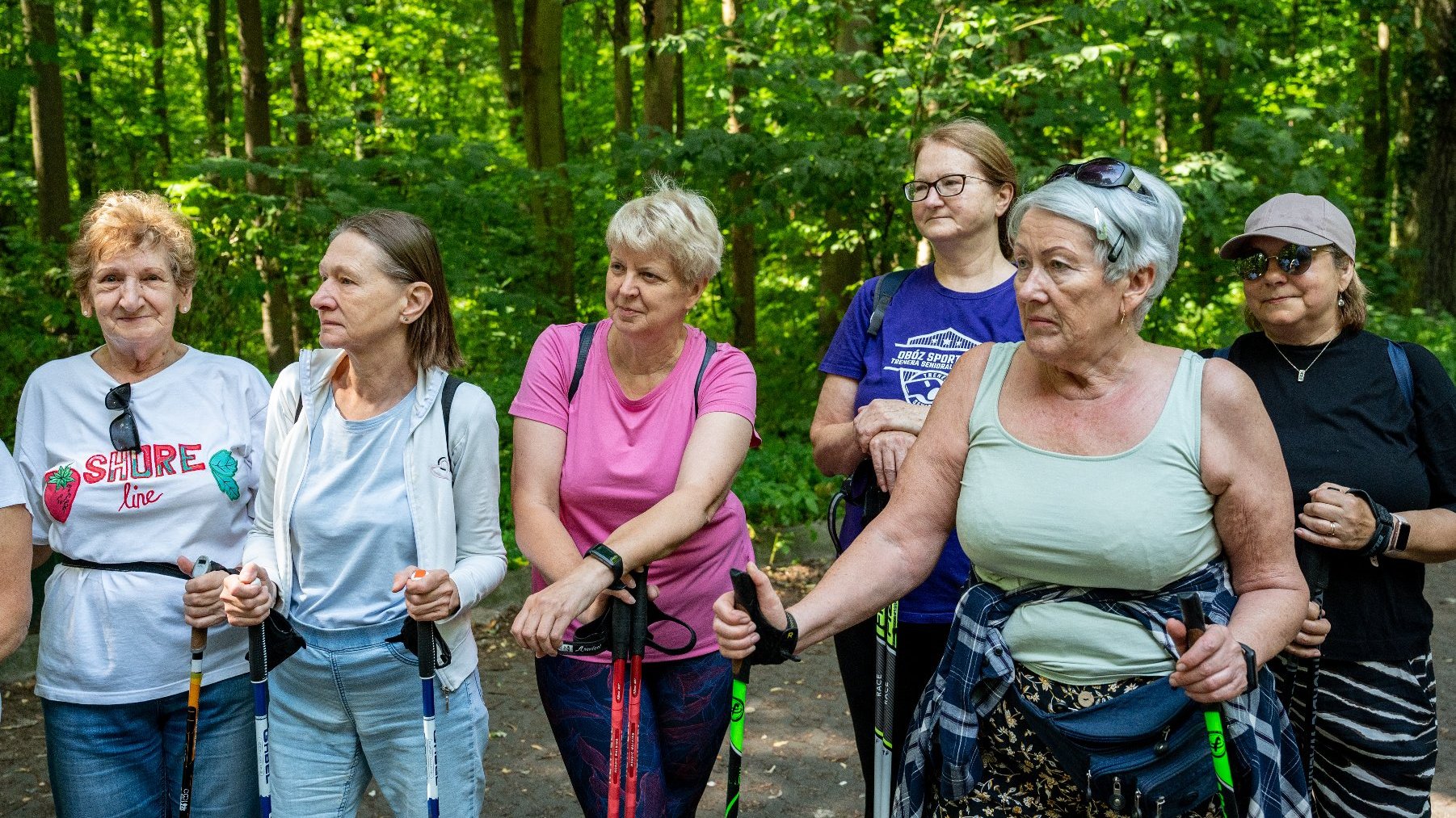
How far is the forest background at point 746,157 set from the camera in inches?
291

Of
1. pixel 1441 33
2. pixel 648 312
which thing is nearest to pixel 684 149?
→ pixel 648 312

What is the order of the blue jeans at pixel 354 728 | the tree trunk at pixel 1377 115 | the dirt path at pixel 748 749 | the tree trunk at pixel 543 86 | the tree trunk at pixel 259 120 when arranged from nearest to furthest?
the blue jeans at pixel 354 728
the dirt path at pixel 748 749
the tree trunk at pixel 259 120
the tree trunk at pixel 543 86
the tree trunk at pixel 1377 115

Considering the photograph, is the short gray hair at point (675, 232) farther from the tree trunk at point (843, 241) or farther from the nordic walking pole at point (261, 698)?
the tree trunk at point (843, 241)

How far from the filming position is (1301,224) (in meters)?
2.77

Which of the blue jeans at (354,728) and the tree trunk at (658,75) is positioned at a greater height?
the tree trunk at (658,75)

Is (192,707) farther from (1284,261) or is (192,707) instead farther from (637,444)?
(1284,261)

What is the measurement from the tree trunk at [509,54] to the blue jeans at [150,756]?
440 inches

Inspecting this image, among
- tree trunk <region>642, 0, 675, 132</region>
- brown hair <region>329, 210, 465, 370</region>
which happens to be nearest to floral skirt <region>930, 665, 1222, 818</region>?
brown hair <region>329, 210, 465, 370</region>

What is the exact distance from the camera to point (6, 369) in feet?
21.0

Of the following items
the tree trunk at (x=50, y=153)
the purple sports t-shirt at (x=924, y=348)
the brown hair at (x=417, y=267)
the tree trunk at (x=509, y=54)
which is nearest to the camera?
the brown hair at (x=417, y=267)

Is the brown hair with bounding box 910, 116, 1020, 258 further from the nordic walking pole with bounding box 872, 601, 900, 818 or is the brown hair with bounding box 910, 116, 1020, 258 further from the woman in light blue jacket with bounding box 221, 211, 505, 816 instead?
the woman in light blue jacket with bounding box 221, 211, 505, 816

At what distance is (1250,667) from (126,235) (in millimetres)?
2700

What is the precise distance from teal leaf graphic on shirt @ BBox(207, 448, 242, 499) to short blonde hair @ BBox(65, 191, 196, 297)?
47 cm

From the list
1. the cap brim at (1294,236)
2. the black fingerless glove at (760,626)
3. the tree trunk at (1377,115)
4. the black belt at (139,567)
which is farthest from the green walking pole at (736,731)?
the tree trunk at (1377,115)
